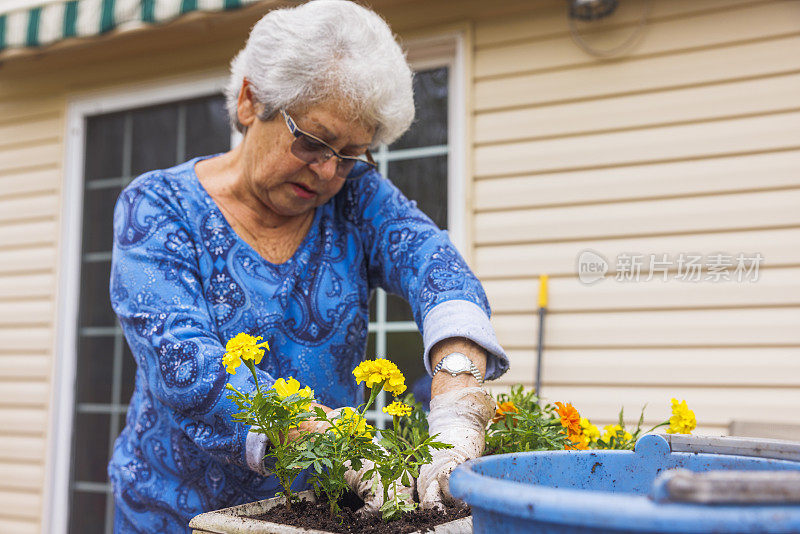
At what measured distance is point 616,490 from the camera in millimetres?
878

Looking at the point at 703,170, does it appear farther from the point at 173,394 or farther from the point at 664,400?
the point at 173,394

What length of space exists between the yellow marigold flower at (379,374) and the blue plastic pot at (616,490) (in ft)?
0.64

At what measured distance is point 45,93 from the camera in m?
4.18

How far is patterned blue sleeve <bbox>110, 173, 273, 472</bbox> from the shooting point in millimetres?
1113

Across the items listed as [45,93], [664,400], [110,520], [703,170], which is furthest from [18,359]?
[703,170]

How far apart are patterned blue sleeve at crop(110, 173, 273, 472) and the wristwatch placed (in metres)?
0.33

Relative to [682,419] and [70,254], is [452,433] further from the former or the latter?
[70,254]

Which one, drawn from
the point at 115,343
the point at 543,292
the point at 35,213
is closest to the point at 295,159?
the point at 543,292

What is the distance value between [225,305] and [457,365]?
1.69ft

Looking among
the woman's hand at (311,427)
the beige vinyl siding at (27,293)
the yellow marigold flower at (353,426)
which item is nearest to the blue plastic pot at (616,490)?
the yellow marigold flower at (353,426)

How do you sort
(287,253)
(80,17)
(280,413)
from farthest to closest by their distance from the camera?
(80,17)
(287,253)
(280,413)

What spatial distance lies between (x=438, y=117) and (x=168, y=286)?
230 centimetres

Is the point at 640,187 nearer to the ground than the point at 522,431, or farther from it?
farther from it

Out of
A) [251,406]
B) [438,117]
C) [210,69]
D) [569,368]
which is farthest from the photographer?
[210,69]
